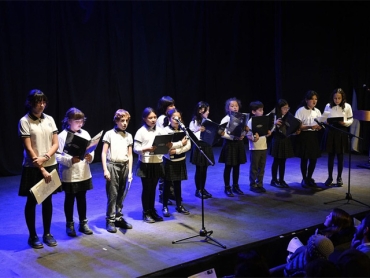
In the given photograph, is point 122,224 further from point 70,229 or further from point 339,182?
point 339,182

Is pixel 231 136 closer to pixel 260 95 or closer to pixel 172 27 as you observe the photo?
pixel 172 27

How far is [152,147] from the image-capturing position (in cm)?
469

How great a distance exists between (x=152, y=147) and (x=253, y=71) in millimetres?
5877

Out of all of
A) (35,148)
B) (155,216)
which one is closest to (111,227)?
(155,216)

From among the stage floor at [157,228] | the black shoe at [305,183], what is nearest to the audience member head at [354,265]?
the stage floor at [157,228]

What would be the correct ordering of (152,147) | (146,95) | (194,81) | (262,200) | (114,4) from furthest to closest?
(194,81) → (146,95) → (114,4) → (262,200) → (152,147)

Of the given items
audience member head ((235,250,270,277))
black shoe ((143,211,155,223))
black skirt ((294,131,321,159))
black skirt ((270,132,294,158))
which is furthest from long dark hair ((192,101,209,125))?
audience member head ((235,250,270,277))

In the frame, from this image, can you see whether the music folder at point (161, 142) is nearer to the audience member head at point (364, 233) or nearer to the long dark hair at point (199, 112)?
the long dark hair at point (199, 112)

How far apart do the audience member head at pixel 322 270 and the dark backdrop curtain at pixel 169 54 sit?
5.85 m

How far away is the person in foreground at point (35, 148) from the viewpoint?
4.13 meters

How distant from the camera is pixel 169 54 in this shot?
29.1 ft

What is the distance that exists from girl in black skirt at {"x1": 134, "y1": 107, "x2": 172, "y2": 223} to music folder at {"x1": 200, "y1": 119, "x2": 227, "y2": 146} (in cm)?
50

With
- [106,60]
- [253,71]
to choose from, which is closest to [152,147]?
[106,60]

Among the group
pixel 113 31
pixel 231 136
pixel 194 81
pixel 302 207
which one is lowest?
pixel 302 207
